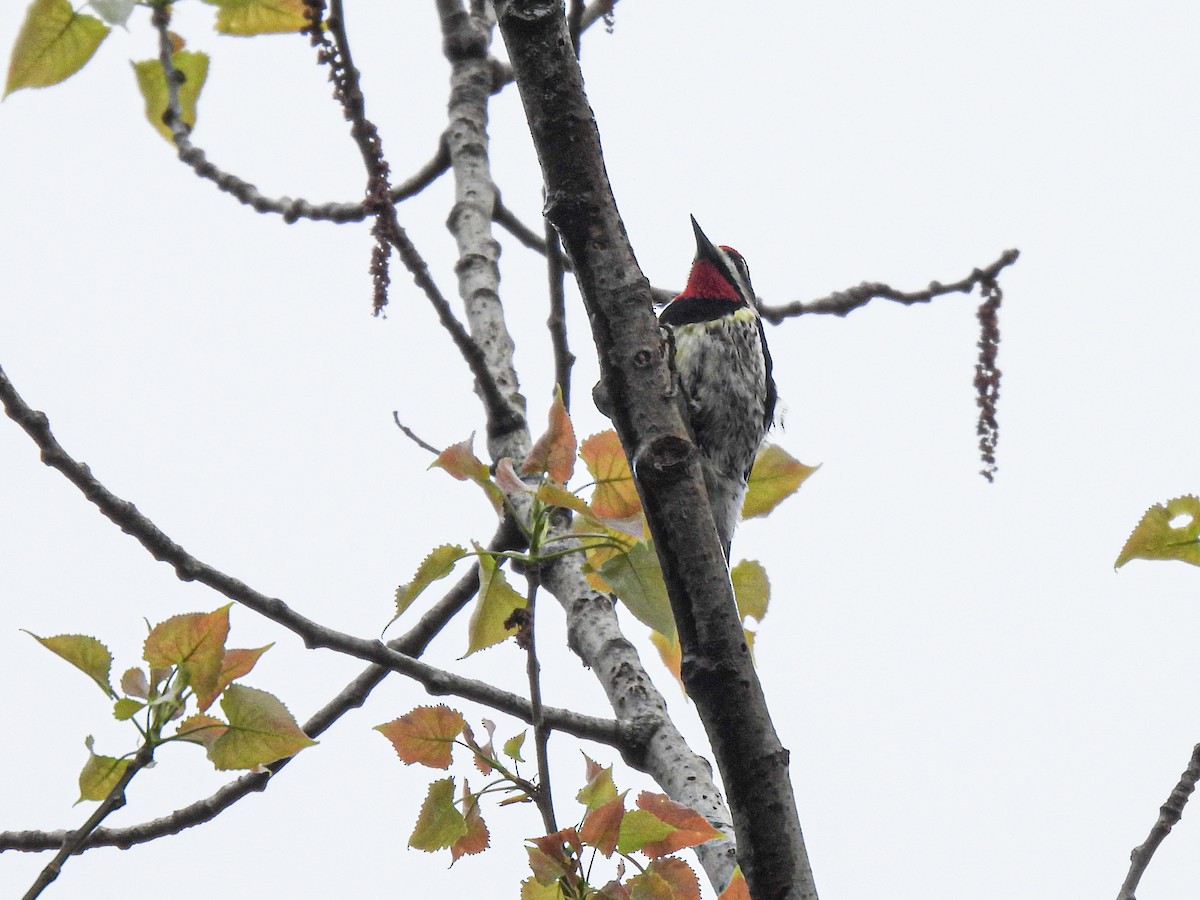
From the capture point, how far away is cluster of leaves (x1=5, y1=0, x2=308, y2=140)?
2.26 metres

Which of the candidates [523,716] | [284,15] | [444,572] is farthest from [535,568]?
[284,15]

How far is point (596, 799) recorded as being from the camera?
1608mm

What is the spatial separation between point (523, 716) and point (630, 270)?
0.76 meters

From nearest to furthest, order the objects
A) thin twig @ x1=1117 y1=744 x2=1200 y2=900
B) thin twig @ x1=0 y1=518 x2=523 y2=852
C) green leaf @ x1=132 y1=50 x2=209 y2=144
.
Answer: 1. thin twig @ x1=1117 y1=744 x2=1200 y2=900
2. thin twig @ x1=0 y1=518 x2=523 y2=852
3. green leaf @ x1=132 y1=50 x2=209 y2=144

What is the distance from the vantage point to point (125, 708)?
1.51 m

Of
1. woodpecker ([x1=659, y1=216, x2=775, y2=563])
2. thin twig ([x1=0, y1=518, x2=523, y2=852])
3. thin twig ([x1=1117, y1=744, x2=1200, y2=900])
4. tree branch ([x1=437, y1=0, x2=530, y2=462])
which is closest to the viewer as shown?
thin twig ([x1=1117, y1=744, x2=1200, y2=900])

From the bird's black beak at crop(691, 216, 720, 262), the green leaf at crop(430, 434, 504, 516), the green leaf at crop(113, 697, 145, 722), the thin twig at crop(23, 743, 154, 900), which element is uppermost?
the bird's black beak at crop(691, 216, 720, 262)

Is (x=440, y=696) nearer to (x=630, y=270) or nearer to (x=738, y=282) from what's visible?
(x=630, y=270)

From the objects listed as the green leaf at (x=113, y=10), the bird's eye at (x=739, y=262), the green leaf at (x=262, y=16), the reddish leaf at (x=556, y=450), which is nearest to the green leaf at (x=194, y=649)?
the reddish leaf at (x=556, y=450)

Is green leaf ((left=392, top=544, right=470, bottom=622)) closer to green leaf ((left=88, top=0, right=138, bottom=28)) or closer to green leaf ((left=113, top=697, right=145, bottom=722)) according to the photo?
green leaf ((left=113, top=697, right=145, bottom=722))

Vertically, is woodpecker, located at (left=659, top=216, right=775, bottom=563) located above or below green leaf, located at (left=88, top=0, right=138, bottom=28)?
above

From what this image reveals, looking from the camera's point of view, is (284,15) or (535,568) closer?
(535,568)

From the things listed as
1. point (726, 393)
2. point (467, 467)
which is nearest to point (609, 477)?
point (467, 467)

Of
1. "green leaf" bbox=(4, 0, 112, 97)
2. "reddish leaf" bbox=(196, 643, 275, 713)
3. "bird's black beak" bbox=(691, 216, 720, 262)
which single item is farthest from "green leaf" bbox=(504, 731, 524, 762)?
"bird's black beak" bbox=(691, 216, 720, 262)
